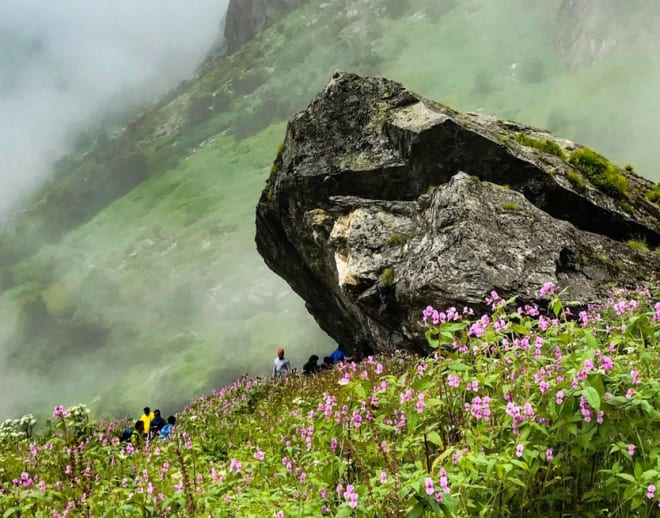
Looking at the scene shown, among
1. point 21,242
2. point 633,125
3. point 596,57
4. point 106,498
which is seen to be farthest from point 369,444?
point 21,242

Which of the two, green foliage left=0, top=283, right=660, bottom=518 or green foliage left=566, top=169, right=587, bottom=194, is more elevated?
green foliage left=566, top=169, right=587, bottom=194

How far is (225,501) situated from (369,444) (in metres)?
1.34

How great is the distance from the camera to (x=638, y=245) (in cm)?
1481

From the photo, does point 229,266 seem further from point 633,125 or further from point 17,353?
point 633,125

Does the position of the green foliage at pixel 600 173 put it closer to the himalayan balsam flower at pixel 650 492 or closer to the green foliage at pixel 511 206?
the green foliage at pixel 511 206

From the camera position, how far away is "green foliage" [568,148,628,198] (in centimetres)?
1673

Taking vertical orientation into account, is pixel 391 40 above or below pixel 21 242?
below

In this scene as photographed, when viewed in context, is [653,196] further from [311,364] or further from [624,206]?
[311,364]

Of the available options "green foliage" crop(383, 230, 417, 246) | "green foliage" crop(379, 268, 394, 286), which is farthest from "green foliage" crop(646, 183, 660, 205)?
"green foliage" crop(379, 268, 394, 286)

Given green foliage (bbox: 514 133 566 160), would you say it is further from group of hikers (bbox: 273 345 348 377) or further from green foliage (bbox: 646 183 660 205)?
group of hikers (bbox: 273 345 348 377)

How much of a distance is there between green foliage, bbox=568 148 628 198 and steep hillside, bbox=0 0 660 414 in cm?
3100

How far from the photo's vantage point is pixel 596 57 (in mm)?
60125

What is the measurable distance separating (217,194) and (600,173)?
78.3 m

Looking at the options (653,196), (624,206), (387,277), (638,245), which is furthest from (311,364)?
(653,196)
